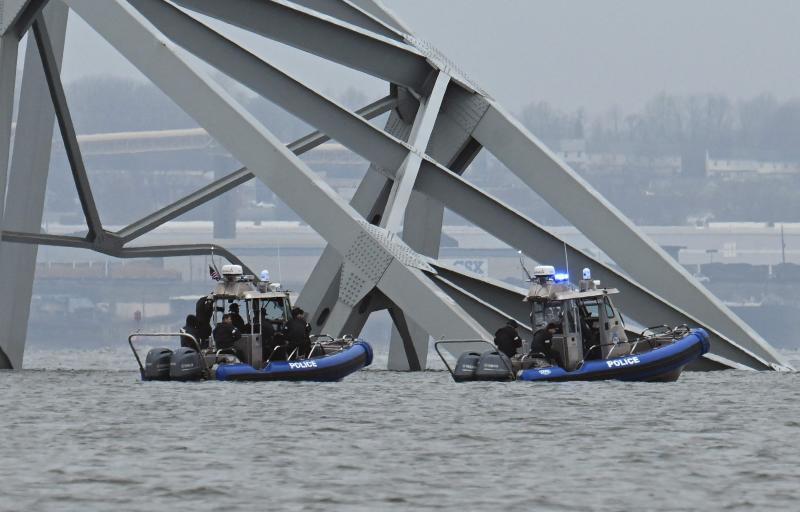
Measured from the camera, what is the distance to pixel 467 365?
1481 inches

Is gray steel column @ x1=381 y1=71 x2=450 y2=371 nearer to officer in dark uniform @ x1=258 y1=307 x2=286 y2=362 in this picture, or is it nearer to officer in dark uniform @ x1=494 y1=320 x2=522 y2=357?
officer in dark uniform @ x1=258 y1=307 x2=286 y2=362

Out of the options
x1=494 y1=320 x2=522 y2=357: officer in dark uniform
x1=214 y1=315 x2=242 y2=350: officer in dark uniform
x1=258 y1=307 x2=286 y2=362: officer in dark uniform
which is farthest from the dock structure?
x1=214 y1=315 x2=242 y2=350: officer in dark uniform

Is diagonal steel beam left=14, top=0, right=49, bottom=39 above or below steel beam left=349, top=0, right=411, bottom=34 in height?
below

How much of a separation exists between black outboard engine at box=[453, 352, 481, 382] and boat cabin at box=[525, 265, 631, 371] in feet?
4.80

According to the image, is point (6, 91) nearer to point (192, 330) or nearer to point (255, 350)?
point (192, 330)

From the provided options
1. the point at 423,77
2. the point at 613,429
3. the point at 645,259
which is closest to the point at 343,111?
the point at 423,77

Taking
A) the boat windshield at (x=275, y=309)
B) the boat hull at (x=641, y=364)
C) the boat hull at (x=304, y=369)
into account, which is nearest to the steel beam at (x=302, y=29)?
the boat windshield at (x=275, y=309)

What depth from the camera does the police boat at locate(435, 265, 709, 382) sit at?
36625 millimetres

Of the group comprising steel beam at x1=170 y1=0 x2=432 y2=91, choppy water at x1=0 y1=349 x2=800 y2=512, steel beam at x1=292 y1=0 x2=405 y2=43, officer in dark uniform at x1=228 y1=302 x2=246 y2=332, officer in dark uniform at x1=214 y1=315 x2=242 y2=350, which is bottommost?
choppy water at x1=0 y1=349 x2=800 y2=512

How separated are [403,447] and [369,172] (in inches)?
875

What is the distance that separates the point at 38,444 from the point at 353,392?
41.4 ft

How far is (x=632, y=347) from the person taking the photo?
125 feet

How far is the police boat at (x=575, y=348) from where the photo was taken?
3662cm

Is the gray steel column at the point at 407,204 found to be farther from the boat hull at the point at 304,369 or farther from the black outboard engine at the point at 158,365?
the black outboard engine at the point at 158,365
